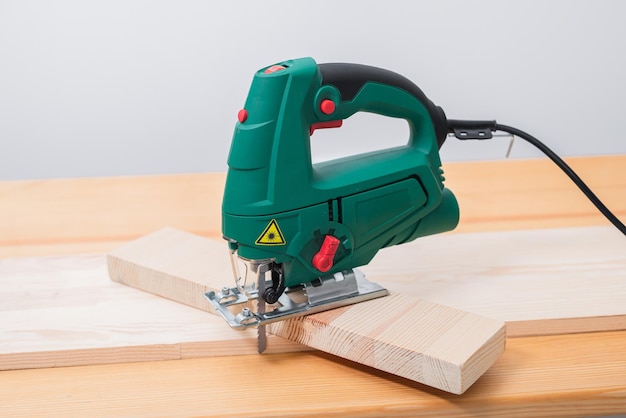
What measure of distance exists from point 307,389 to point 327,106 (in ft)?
1.23

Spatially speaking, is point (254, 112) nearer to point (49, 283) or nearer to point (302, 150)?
Result: point (302, 150)

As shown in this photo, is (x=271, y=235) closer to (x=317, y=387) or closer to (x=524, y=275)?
(x=317, y=387)

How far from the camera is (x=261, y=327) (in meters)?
1.20

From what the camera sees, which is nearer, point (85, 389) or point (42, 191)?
point (85, 389)

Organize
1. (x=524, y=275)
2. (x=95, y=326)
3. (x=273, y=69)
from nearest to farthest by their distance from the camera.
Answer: (x=273, y=69) → (x=95, y=326) → (x=524, y=275)

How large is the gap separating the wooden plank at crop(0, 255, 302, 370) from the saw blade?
13 mm

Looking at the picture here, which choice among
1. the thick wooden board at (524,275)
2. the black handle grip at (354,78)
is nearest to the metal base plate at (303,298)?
the thick wooden board at (524,275)

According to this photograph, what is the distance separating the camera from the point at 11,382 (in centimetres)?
118

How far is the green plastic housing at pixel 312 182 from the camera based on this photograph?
111cm

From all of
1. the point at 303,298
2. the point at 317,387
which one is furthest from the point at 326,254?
the point at 317,387

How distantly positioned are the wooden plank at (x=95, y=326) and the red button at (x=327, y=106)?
12.9 inches

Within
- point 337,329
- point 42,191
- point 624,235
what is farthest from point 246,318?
point 42,191

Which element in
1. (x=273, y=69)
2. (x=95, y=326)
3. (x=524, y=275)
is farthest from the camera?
(x=524, y=275)

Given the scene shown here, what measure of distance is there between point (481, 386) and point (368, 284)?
22 centimetres
